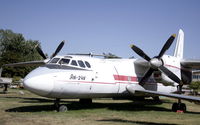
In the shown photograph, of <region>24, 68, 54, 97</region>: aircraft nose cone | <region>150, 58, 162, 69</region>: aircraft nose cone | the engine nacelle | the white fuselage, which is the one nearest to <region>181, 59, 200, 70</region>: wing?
the engine nacelle

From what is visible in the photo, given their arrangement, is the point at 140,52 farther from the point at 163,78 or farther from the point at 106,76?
the point at 106,76

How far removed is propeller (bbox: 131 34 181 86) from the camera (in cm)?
1609

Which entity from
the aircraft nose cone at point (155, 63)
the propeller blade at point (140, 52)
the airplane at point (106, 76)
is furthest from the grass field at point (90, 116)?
the propeller blade at point (140, 52)

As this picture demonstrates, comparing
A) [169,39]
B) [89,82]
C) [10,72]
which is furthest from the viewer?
[10,72]

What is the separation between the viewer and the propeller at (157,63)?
52.8ft

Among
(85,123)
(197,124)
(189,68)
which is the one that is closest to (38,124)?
(85,123)

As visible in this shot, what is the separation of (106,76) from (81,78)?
2.05m

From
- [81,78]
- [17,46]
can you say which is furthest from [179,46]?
[17,46]

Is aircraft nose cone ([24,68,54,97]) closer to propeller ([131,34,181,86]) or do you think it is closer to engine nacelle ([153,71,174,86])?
propeller ([131,34,181,86])

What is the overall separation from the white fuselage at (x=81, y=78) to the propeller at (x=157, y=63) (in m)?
1.00

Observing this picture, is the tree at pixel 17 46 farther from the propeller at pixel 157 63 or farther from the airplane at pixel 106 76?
the propeller at pixel 157 63

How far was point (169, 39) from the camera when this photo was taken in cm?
1664

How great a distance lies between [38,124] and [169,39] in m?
10.9

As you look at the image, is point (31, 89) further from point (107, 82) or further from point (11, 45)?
point (11, 45)
